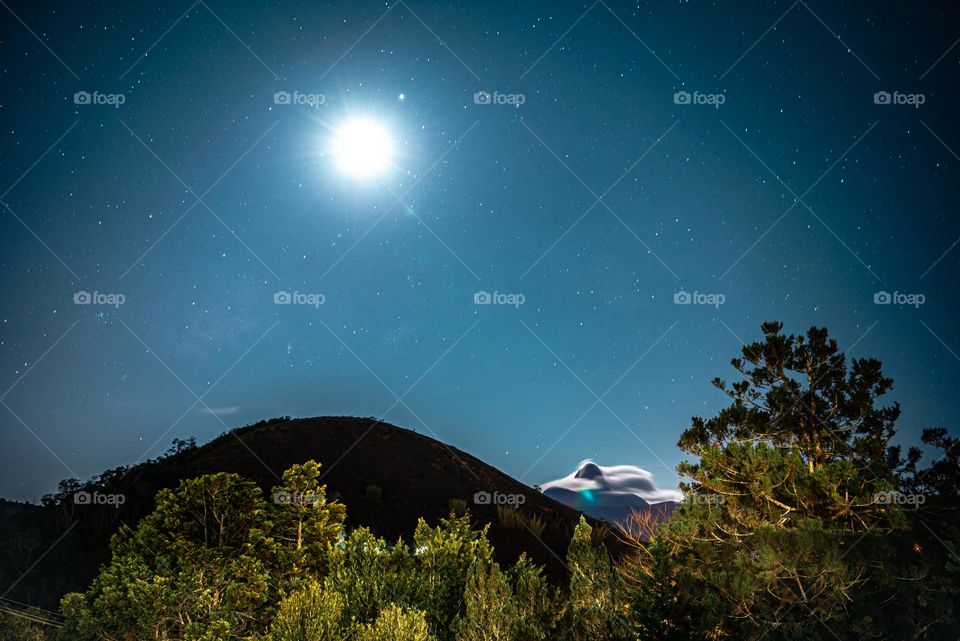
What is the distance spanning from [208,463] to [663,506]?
2341cm

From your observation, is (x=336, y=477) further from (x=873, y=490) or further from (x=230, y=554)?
(x=873, y=490)

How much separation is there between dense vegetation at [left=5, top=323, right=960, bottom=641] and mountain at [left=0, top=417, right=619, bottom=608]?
22.7ft

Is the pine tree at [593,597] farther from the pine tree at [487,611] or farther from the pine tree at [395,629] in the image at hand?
the pine tree at [395,629]

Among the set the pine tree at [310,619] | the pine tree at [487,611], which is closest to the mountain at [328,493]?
the pine tree at [487,611]

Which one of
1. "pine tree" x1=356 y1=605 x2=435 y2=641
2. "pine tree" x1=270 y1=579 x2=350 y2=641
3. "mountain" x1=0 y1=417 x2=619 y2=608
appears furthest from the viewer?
"mountain" x1=0 y1=417 x2=619 y2=608

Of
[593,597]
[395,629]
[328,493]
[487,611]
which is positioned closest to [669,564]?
[593,597]

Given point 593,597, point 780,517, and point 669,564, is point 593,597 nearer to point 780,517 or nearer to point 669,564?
point 669,564

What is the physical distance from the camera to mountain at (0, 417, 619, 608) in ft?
64.0

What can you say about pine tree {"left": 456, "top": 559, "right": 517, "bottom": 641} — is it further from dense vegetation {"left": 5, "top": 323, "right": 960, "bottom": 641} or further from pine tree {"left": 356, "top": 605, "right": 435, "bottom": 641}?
pine tree {"left": 356, "top": 605, "right": 435, "bottom": 641}

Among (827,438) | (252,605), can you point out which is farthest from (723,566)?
(252,605)

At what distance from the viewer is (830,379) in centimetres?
1030

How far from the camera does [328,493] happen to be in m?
25.2

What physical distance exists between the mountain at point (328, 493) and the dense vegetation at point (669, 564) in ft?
22.7

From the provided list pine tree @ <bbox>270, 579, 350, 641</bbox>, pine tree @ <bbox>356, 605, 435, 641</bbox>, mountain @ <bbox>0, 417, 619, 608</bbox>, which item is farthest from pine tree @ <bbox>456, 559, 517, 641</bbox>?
mountain @ <bbox>0, 417, 619, 608</bbox>
